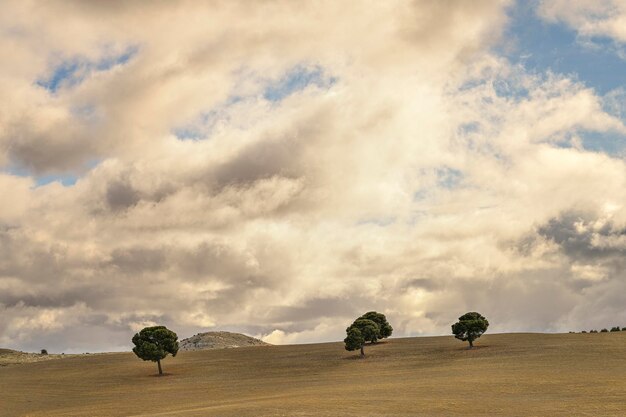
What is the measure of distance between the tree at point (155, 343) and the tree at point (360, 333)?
31834 millimetres

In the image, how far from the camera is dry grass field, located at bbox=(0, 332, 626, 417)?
50.2m

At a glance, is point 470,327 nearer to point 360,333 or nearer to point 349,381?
point 360,333

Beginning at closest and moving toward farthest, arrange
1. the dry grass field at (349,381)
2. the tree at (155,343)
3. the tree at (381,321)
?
the dry grass field at (349,381)
the tree at (155,343)
the tree at (381,321)

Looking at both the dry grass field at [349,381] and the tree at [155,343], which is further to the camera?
the tree at [155,343]

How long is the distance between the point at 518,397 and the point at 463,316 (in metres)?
63.5

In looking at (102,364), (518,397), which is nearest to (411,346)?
(102,364)

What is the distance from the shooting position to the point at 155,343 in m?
114

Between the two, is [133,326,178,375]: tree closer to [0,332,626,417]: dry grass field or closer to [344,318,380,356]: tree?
[0,332,626,417]: dry grass field

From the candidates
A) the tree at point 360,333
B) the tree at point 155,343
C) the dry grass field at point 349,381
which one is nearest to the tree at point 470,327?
the dry grass field at point 349,381

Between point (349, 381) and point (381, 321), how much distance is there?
54.3m

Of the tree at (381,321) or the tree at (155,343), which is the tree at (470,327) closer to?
the tree at (381,321)

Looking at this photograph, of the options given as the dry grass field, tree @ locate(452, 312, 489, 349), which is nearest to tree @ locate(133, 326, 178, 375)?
the dry grass field

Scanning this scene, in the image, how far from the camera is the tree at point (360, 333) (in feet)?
376

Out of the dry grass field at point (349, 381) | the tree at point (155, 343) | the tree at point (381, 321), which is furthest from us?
the tree at point (381, 321)
